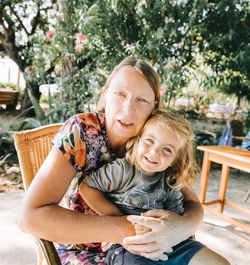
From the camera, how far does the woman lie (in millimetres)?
790

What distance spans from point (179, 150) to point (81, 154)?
1.85ft

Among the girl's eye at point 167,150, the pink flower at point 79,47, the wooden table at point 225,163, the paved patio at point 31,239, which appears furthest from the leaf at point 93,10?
the girl's eye at point 167,150

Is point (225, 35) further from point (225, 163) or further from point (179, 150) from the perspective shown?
point (179, 150)

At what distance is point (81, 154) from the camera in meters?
0.93

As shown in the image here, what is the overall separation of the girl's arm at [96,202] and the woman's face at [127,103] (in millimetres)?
267

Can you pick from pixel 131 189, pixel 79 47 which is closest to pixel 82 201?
pixel 131 189

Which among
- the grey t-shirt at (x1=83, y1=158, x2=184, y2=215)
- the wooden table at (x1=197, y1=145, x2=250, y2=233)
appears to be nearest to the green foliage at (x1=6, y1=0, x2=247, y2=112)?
the wooden table at (x1=197, y1=145, x2=250, y2=233)

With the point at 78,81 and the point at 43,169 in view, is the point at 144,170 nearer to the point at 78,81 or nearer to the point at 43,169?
the point at 43,169

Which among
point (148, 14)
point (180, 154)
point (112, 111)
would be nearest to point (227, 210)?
point (180, 154)

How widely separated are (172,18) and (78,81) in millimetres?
2054

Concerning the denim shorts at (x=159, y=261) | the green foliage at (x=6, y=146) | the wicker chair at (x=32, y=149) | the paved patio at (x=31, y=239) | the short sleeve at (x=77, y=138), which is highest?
the short sleeve at (x=77, y=138)

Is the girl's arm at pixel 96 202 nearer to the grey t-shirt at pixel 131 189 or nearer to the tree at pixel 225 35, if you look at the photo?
the grey t-shirt at pixel 131 189

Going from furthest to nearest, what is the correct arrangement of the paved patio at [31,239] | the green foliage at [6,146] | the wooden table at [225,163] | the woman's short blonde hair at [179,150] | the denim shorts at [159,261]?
1. the green foliage at [6,146]
2. the wooden table at [225,163]
3. the paved patio at [31,239]
4. the woman's short blonde hair at [179,150]
5. the denim shorts at [159,261]

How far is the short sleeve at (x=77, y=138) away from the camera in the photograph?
0.89m
